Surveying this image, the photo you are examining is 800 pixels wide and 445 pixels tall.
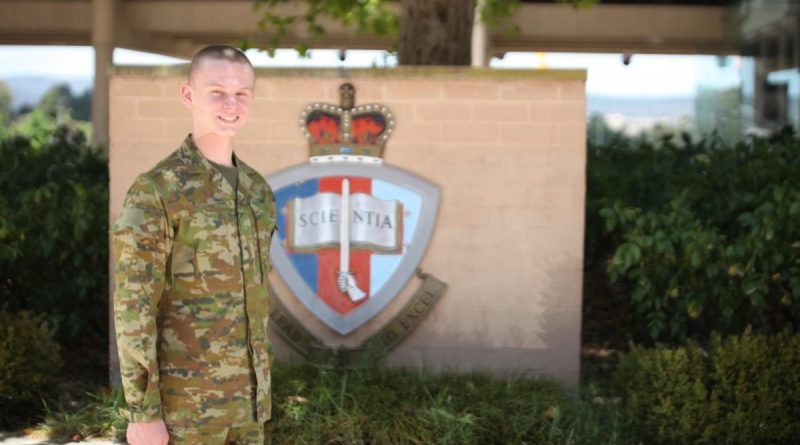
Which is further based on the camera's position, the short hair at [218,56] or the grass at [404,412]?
the grass at [404,412]

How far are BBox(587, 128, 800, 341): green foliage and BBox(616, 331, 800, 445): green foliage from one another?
1.64 feet

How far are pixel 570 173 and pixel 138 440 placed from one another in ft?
12.2

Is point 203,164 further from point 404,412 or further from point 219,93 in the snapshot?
point 404,412

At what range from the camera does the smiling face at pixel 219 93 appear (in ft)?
10.3

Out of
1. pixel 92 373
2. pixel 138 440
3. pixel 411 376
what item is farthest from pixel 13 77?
pixel 138 440

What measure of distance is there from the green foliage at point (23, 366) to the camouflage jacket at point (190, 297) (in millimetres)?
2907

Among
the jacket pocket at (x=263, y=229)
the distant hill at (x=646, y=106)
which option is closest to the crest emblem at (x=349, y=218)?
the jacket pocket at (x=263, y=229)

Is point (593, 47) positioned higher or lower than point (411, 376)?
higher

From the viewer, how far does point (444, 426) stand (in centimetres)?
527

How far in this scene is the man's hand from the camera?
3.02m

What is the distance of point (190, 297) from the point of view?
315 centimetres

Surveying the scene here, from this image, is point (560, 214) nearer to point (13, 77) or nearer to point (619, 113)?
point (619, 113)

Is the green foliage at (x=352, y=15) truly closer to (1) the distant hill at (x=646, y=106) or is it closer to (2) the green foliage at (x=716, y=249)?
(2) the green foliage at (x=716, y=249)

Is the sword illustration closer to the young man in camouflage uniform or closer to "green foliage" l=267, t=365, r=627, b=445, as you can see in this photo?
"green foliage" l=267, t=365, r=627, b=445
